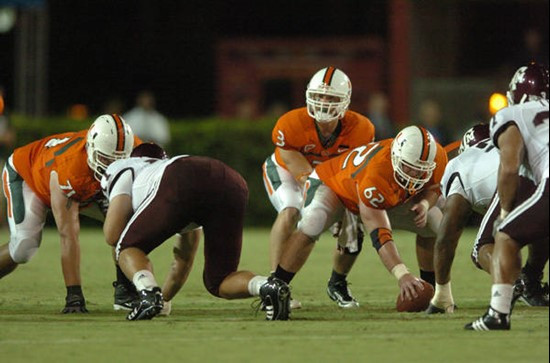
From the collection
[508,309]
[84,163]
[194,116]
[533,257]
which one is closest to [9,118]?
[194,116]

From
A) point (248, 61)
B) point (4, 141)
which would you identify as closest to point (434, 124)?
point (4, 141)

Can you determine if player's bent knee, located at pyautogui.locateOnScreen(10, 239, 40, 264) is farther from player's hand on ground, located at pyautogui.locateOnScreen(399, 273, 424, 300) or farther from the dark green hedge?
the dark green hedge

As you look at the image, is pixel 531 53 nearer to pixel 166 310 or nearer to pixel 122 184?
pixel 166 310

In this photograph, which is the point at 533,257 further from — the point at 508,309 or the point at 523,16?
the point at 523,16

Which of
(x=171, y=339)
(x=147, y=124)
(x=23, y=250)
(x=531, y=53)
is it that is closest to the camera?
(x=171, y=339)

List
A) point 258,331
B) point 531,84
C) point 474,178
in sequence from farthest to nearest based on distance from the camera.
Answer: point 474,178, point 531,84, point 258,331

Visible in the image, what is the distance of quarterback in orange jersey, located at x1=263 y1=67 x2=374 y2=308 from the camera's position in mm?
10391

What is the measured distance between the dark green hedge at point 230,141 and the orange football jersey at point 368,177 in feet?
31.9

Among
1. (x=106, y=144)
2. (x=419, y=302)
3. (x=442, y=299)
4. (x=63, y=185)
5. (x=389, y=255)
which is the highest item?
(x=106, y=144)

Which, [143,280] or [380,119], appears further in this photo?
[380,119]

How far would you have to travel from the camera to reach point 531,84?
8.34 meters

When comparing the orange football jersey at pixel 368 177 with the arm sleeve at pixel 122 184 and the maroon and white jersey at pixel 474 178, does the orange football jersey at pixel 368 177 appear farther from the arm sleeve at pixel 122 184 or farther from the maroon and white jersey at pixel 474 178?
the arm sleeve at pixel 122 184

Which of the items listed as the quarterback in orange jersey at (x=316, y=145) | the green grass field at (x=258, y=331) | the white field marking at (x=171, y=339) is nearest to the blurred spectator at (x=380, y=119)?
the green grass field at (x=258, y=331)

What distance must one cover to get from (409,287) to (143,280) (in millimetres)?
Answer: 1806
